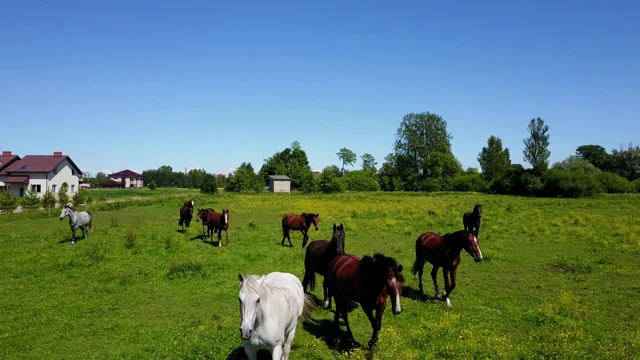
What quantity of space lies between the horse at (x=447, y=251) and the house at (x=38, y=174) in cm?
5142

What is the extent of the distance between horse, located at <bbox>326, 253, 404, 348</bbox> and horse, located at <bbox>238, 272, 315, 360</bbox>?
1.44 metres

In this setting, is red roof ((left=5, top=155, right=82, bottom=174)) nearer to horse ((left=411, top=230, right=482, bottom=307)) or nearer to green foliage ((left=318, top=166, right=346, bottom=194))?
green foliage ((left=318, top=166, right=346, bottom=194))

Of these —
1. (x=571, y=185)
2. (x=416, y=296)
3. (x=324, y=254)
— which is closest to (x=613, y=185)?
(x=571, y=185)

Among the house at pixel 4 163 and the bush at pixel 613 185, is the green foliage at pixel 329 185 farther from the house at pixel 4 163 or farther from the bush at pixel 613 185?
the house at pixel 4 163

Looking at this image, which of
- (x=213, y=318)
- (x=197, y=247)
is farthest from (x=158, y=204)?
(x=213, y=318)

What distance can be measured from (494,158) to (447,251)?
82.7m

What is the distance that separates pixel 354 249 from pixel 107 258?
421 inches

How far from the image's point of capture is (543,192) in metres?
56.7

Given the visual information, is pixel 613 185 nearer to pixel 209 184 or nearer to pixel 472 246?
pixel 472 246

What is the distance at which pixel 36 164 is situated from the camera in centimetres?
4894

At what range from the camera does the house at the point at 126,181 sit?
149m


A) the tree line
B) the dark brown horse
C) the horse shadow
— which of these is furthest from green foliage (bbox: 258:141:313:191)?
the horse shadow

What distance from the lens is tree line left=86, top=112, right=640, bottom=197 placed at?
189ft

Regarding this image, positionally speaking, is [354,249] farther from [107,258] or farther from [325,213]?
[325,213]
